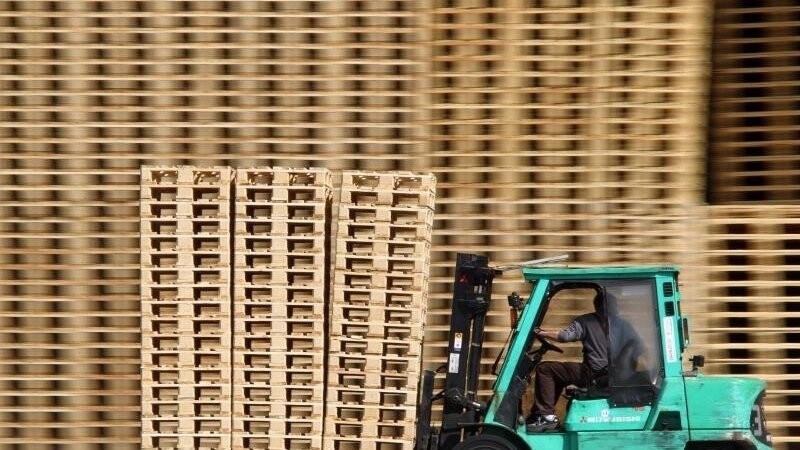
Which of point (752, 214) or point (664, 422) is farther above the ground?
point (752, 214)

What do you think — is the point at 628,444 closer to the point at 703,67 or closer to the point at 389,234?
the point at 389,234

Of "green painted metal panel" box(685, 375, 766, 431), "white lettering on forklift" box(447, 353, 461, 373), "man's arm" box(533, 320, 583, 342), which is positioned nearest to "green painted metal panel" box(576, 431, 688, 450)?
"green painted metal panel" box(685, 375, 766, 431)

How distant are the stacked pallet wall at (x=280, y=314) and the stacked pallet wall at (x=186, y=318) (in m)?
0.09

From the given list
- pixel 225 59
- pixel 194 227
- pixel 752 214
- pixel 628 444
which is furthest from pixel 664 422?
pixel 225 59

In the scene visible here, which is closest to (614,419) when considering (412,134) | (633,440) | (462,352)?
(633,440)

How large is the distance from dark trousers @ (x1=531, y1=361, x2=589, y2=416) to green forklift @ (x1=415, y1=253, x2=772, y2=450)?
2.0 inches

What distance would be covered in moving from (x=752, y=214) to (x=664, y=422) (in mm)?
2425

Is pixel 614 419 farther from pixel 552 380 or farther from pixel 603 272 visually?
pixel 603 272

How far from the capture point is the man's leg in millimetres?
6141

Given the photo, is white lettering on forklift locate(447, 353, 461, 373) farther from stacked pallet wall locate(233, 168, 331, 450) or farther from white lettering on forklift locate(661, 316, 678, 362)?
white lettering on forklift locate(661, 316, 678, 362)

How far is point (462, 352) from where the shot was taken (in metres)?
6.32

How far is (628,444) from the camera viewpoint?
19.8 feet

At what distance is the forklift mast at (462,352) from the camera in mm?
6285

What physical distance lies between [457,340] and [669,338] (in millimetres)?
1190
